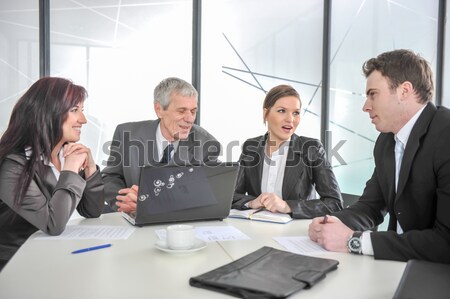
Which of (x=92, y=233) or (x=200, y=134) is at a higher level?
(x=200, y=134)

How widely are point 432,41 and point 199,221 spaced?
11.4 ft

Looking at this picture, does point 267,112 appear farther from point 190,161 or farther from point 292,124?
point 190,161

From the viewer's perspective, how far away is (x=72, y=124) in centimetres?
210

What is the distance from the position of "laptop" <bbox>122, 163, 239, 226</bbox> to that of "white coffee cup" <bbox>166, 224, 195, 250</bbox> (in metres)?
0.37

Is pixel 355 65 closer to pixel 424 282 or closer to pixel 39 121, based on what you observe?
pixel 39 121

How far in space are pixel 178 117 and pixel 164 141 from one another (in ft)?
0.67

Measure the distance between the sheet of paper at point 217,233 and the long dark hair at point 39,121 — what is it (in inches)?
26.5

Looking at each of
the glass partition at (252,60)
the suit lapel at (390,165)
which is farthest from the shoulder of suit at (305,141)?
the glass partition at (252,60)

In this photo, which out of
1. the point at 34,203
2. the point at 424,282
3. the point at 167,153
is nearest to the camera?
the point at 424,282

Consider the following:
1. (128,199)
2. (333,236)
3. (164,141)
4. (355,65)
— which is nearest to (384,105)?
(333,236)

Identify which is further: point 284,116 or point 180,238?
point 284,116

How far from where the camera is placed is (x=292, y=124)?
286 cm

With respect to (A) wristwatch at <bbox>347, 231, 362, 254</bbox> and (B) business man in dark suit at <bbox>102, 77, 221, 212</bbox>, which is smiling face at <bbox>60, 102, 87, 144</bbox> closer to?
(B) business man in dark suit at <bbox>102, 77, 221, 212</bbox>

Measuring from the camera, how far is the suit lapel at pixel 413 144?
5.76ft
